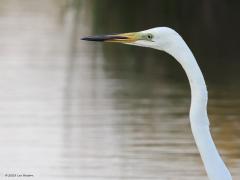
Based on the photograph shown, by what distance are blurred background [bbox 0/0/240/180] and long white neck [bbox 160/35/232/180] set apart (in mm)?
4329

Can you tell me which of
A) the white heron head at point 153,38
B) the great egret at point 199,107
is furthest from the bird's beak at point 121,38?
the great egret at point 199,107

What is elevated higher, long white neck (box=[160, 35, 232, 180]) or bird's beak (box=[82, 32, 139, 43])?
bird's beak (box=[82, 32, 139, 43])

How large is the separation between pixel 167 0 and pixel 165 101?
904cm

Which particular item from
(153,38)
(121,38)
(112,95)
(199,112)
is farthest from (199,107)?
(112,95)

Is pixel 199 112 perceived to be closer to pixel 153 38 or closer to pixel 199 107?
pixel 199 107

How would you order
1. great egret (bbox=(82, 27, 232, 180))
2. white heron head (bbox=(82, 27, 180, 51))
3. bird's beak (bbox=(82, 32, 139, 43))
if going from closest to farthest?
great egret (bbox=(82, 27, 232, 180)), white heron head (bbox=(82, 27, 180, 51)), bird's beak (bbox=(82, 32, 139, 43))

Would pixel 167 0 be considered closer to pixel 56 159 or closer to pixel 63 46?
pixel 63 46

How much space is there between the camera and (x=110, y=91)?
14391 millimetres

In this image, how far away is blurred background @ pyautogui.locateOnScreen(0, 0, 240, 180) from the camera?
10578 mm

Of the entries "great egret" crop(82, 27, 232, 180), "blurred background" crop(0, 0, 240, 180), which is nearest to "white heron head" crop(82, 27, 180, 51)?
"great egret" crop(82, 27, 232, 180)

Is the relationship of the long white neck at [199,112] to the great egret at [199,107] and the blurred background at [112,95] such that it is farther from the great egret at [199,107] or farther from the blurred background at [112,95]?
the blurred background at [112,95]

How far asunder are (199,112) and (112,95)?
338 inches

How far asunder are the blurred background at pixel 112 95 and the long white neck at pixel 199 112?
433 centimetres

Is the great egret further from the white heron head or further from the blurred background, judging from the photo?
the blurred background
